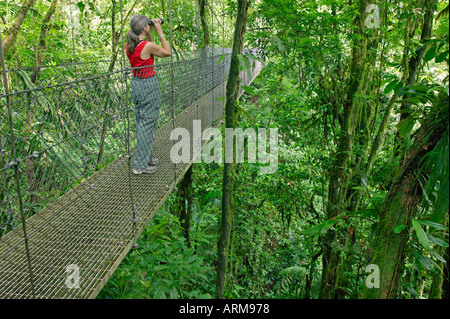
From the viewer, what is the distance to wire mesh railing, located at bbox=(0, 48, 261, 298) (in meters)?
1.43

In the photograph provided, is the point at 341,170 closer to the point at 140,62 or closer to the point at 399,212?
the point at 399,212

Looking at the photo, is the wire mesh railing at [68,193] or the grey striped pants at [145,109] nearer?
the wire mesh railing at [68,193]

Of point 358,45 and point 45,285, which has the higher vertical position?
point 358,45

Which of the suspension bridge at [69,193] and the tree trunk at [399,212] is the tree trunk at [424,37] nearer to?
the tree trunk at [399,212]

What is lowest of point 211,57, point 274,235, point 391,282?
point 274,235

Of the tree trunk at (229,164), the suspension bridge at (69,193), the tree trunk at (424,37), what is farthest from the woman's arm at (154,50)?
the tree trunk at (424,37)

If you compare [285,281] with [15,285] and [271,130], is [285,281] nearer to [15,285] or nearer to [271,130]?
[271,130]

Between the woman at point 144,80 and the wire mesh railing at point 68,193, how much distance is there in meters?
0.06

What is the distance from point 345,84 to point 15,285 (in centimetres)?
277

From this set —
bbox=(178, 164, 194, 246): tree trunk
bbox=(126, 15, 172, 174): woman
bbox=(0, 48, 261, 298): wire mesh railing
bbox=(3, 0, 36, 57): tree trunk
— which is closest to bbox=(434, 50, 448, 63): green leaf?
bbox=(0, 48, 261, 298): wire mesh railing

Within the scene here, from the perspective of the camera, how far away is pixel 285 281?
14.9ft

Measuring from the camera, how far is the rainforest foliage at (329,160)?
5.14 ft

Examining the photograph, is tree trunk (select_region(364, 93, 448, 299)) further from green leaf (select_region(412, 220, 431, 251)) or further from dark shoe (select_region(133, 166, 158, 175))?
dark shoe (select_region(133, 166, 158, 175))
